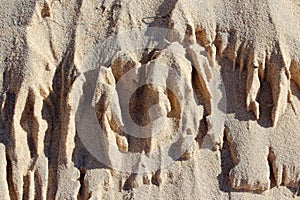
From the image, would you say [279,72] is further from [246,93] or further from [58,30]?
A: [58,30]

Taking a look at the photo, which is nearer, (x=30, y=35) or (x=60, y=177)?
(x=60, y=177)

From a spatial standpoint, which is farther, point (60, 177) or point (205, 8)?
point (205, 8)

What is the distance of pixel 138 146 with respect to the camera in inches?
109

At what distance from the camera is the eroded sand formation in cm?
273

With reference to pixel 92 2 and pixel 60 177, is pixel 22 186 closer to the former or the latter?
pixel 60 177

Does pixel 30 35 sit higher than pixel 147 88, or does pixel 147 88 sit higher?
pixel 30 35

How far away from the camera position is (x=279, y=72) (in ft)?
9.24

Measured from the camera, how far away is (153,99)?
2777 millimetres

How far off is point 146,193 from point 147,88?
16.5 inches

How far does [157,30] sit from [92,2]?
0.31 m

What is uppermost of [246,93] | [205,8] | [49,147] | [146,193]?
[205,8]

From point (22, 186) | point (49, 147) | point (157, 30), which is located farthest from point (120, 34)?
point (22, 186)

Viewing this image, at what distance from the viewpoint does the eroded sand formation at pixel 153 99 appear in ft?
8.96

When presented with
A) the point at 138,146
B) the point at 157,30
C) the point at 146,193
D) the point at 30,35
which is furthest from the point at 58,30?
the point at 146,193
